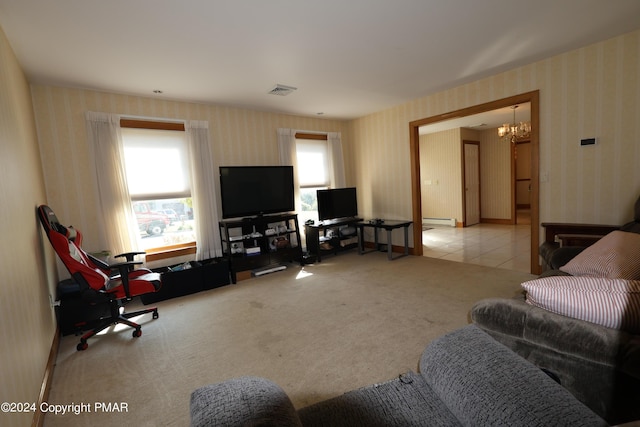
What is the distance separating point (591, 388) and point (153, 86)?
174 inches

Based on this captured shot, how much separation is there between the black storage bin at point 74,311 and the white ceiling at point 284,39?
222cm

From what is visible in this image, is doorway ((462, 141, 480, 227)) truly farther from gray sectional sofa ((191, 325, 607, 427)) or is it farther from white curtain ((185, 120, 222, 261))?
gray sectional sofa ((191, 325, 607, 427))

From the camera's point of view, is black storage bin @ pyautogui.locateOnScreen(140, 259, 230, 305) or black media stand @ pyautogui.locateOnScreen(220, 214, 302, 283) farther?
black media stand @ pyautogui.locateOnScreen(220, 214, 302, 283)

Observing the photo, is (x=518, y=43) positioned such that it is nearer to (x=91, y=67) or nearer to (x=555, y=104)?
(x=555, y=104)

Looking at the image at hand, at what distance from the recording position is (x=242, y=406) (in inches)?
28.5

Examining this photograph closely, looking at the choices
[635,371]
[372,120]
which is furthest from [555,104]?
[635,371]

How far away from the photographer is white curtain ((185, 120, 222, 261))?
418 cm

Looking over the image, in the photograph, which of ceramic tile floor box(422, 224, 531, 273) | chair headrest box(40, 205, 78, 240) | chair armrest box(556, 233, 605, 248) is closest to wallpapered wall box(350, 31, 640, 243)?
chair armrest box(556, 233, 605, 248)

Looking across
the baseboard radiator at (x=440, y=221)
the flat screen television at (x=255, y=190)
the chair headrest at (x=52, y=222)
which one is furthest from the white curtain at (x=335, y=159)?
the chair headrest at (x=52, y=222)

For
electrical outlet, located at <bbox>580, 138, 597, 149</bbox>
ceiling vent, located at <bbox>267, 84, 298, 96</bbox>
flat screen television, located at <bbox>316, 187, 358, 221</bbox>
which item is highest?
ceiling vent, located at <bbox>267, 84, 298, 96</bbox>

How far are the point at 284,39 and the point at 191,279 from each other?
120 inches

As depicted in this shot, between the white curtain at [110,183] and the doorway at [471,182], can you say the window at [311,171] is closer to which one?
the white curtain at [110,183]

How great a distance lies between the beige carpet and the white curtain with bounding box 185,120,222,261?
0.71 m

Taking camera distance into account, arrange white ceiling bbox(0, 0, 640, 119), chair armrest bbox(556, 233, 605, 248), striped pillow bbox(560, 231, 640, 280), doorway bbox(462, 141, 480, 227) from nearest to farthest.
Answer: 1. striped pillow bbox(560, 231, 640, 280)
2. white ceiling bbox(0, 0, 640, 119)
3. chair armrest bbox(556, 233, 605, 248)
4. doorway bbox(462, 141, 480, 227)
